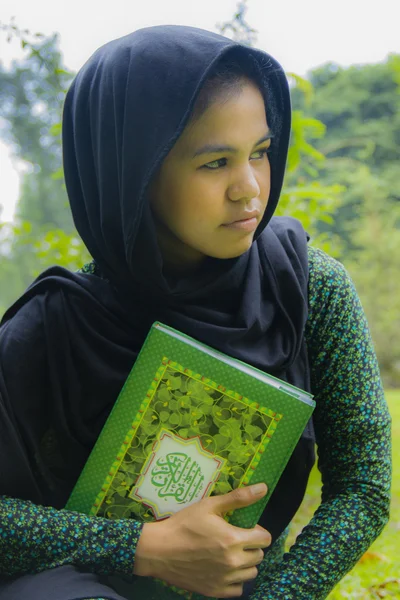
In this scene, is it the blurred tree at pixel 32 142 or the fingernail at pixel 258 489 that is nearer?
the fingernail at pixel 258 489

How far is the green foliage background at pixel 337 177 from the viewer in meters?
3.42

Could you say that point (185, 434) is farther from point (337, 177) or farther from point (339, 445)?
point (337, 177)

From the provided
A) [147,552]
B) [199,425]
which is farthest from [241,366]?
[147,552]

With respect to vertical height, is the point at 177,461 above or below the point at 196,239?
below

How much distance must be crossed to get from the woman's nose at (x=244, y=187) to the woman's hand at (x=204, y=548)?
1.58ft

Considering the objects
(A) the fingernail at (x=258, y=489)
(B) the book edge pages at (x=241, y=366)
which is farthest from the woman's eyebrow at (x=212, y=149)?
(A) the fingernail at (x=258, y=489)

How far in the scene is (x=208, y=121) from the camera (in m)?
1.01

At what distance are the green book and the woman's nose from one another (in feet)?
0.81

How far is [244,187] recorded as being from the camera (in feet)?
3.33

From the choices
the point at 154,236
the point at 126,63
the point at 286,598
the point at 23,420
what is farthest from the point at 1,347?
the point at 286,598

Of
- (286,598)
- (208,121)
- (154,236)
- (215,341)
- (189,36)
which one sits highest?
(189,36)

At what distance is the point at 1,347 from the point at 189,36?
0.62 metres

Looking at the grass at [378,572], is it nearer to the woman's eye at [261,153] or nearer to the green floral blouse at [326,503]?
the green floral blouse at [326,503]

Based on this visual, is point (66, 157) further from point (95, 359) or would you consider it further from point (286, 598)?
point (286, 598)
